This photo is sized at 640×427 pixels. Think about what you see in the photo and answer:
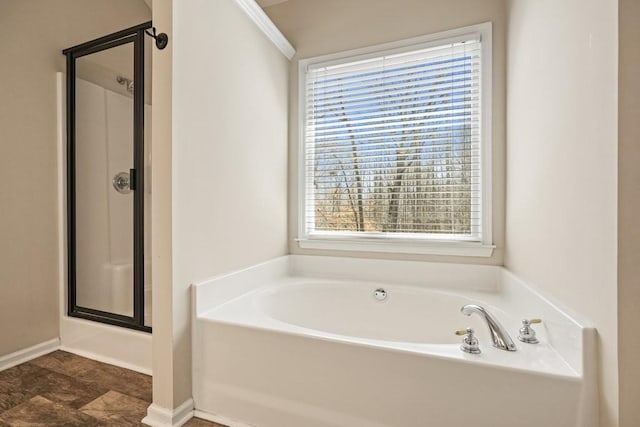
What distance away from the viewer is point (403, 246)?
2.20 meters

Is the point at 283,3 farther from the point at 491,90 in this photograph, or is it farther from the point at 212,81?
the point at 491,90

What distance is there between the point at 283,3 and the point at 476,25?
1.44m

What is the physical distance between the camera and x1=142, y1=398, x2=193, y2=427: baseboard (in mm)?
1416

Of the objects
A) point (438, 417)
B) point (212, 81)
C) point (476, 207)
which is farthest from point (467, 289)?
point (212, 81)

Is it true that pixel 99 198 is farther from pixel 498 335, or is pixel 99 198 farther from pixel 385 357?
pixel 498 335

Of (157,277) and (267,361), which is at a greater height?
(157,277)

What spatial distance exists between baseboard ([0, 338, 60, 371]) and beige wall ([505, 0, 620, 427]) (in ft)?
9.42

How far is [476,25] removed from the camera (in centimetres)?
202

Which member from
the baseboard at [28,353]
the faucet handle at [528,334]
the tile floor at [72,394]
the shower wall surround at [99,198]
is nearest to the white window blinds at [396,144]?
the faucet handle at [528,334]

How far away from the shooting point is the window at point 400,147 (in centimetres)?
206

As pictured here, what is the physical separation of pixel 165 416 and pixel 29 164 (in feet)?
5.84

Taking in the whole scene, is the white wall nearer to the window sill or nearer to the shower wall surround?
the window sill

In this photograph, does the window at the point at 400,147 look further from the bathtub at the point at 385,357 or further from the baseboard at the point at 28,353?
the baseboard at the point at 28,353

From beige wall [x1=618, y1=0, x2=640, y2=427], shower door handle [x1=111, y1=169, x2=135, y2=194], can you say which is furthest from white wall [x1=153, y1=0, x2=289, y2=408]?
beige wall [x1=618, y1=0, x2=640, y2=427]
